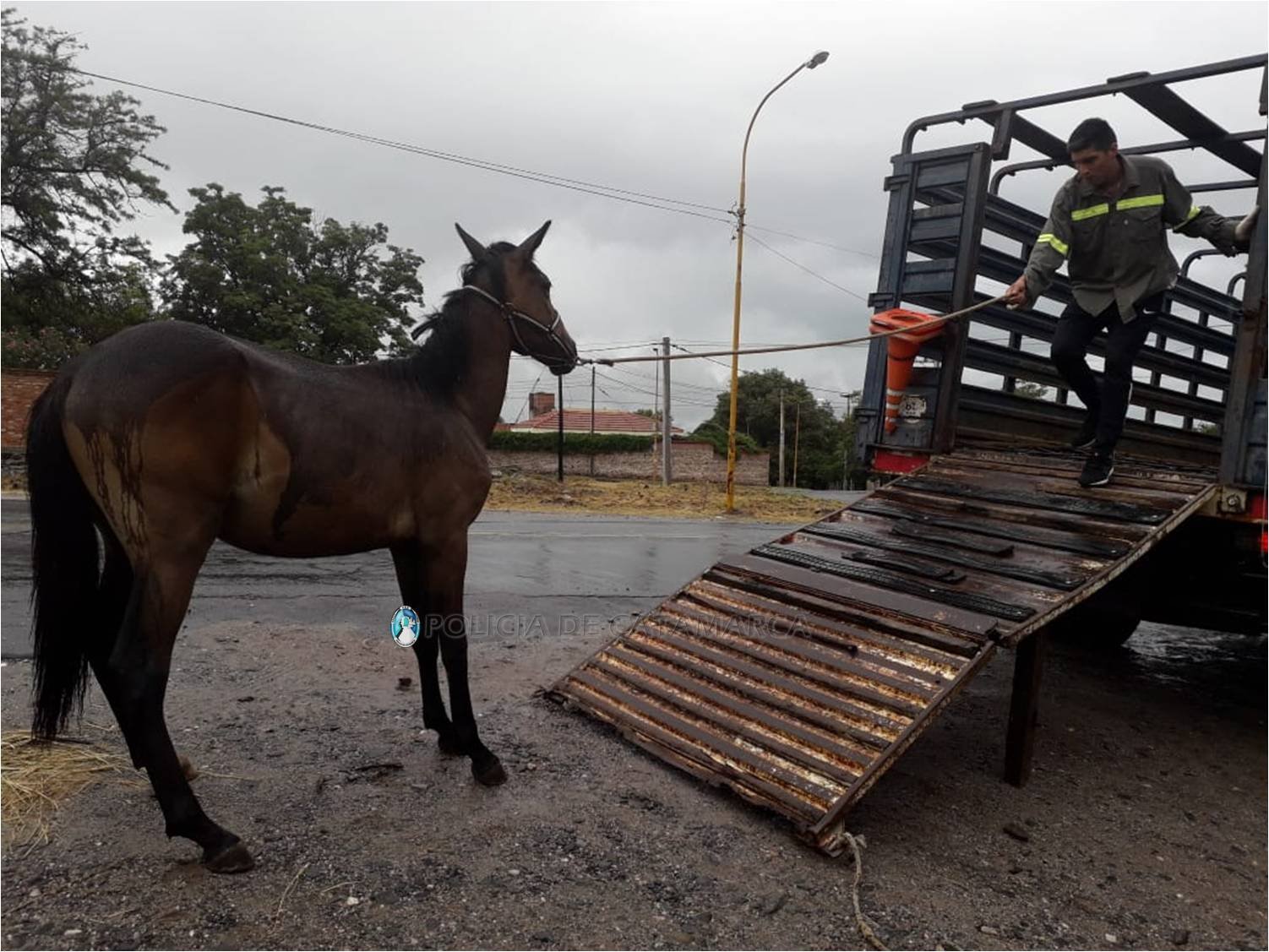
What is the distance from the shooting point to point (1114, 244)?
161 inches

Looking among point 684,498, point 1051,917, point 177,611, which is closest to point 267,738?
point 177,611

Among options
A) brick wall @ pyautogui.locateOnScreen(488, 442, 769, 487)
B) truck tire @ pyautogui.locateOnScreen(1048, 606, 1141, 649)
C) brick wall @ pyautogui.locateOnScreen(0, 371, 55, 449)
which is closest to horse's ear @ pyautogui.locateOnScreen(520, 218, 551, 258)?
truck tire @ pyautogui.locateOnScreen(1048, 606, 1141, 649)

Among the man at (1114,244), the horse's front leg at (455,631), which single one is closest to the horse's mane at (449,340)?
the horse's front leg at (455,631)

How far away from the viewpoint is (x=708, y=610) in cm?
396

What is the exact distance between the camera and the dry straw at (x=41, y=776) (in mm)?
2594

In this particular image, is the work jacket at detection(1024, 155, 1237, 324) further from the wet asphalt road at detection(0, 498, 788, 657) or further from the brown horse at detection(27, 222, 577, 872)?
the wet asphalt road at detection(0, 498, 788, 657)

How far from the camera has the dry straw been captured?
2594 mm

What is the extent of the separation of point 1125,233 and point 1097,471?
123cm

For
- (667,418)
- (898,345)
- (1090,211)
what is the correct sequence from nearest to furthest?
(1090,211)
(898,345)
(667,418)

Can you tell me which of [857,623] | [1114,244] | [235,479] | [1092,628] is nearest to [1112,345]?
→ [1114,244]

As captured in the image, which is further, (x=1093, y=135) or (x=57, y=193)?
(x=57, y=193)

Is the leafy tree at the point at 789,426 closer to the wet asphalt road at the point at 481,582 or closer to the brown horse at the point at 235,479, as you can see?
the wet asphalt road at the point at 481,582

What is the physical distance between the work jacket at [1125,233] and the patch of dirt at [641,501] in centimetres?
1047

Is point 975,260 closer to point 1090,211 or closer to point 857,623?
point 1090,211
